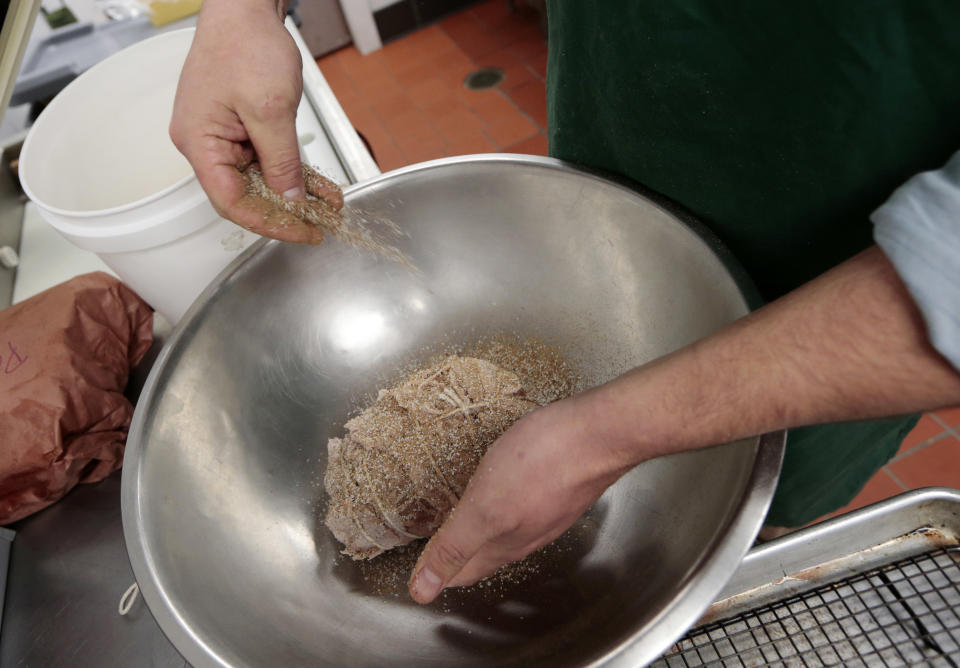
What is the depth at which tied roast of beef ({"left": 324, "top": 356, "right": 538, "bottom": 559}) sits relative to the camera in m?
0.62

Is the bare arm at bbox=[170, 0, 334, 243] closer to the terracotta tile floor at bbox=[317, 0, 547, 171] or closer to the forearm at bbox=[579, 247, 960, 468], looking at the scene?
the forearm at bbox=[579, 247, 960, 468]

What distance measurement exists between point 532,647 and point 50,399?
557 mm

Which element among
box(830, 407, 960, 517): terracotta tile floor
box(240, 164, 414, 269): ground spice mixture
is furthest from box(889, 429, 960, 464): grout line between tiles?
box(240, 164, 414, 269): ground spice mixture

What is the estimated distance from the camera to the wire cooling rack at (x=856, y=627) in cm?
53

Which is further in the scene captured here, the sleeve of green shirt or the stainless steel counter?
the stainless steel counter

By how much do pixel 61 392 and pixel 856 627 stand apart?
84 centimetres

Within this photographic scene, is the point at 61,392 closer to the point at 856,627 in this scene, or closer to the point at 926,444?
the point at 856,627

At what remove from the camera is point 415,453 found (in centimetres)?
64

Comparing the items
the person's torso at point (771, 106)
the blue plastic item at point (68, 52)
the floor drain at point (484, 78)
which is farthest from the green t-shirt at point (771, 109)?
the floor drain at point (484, 78)

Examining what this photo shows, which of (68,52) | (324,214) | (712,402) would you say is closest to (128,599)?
(324,214)

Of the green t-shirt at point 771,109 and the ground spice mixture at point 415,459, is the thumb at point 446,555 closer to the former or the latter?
the ground spice mixture at point 415,459

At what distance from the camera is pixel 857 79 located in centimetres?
42

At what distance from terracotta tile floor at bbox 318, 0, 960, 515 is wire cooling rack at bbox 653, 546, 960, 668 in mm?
1625

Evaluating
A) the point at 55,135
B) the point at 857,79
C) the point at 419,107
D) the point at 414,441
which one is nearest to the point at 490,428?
the point at 414,441
